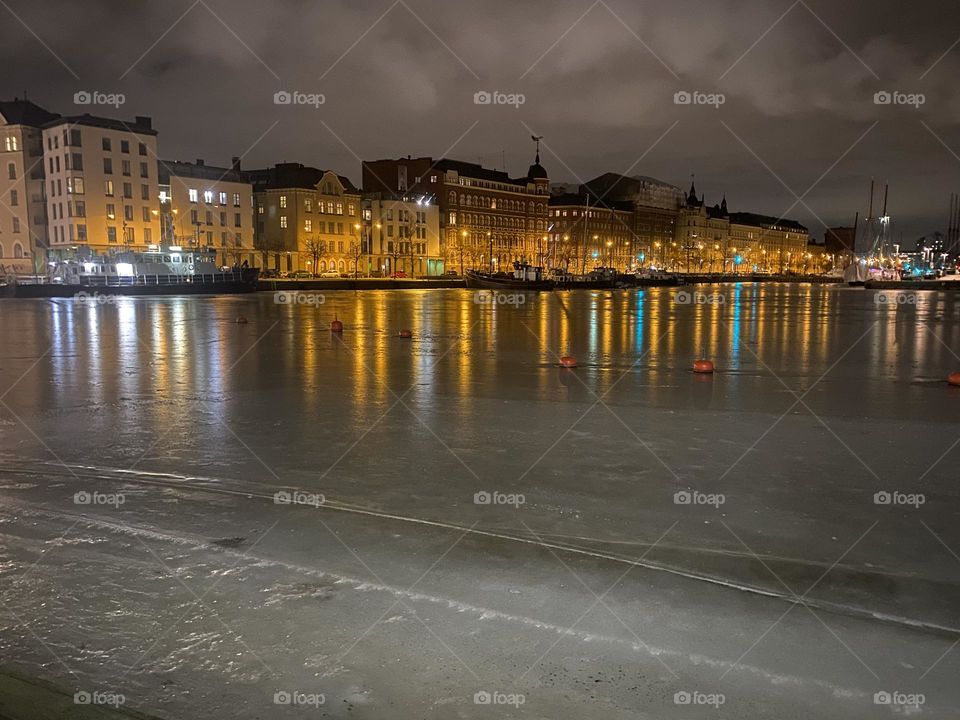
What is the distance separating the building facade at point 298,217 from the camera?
3526 inches

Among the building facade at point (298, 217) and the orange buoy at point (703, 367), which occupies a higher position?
the building facade at point (298, 217)

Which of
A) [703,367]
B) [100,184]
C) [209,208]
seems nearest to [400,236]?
[209,208]

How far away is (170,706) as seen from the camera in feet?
11.5

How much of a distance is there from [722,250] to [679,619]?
204898mm

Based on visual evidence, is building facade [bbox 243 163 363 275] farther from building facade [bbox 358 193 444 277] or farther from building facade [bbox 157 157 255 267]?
building facade [bbox 358 193 444 277]

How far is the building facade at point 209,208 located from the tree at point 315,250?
618cm

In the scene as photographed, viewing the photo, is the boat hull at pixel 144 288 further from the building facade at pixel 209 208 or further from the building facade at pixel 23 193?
the building facade at pixel 23 193

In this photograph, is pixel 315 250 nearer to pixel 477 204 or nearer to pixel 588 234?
pixel 477 204

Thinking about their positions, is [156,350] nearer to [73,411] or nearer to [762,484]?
[73,411]

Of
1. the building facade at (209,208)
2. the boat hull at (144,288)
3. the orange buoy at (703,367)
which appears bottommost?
the orange buoy at (703,367)

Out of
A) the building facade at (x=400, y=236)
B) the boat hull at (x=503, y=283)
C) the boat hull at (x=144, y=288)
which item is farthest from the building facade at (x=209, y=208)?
the boat hull at (x=503, y=283)

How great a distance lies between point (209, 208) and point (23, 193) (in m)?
17.9

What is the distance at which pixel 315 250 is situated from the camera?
87.8 metres

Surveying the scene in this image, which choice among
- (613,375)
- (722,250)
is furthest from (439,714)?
(722,250)
